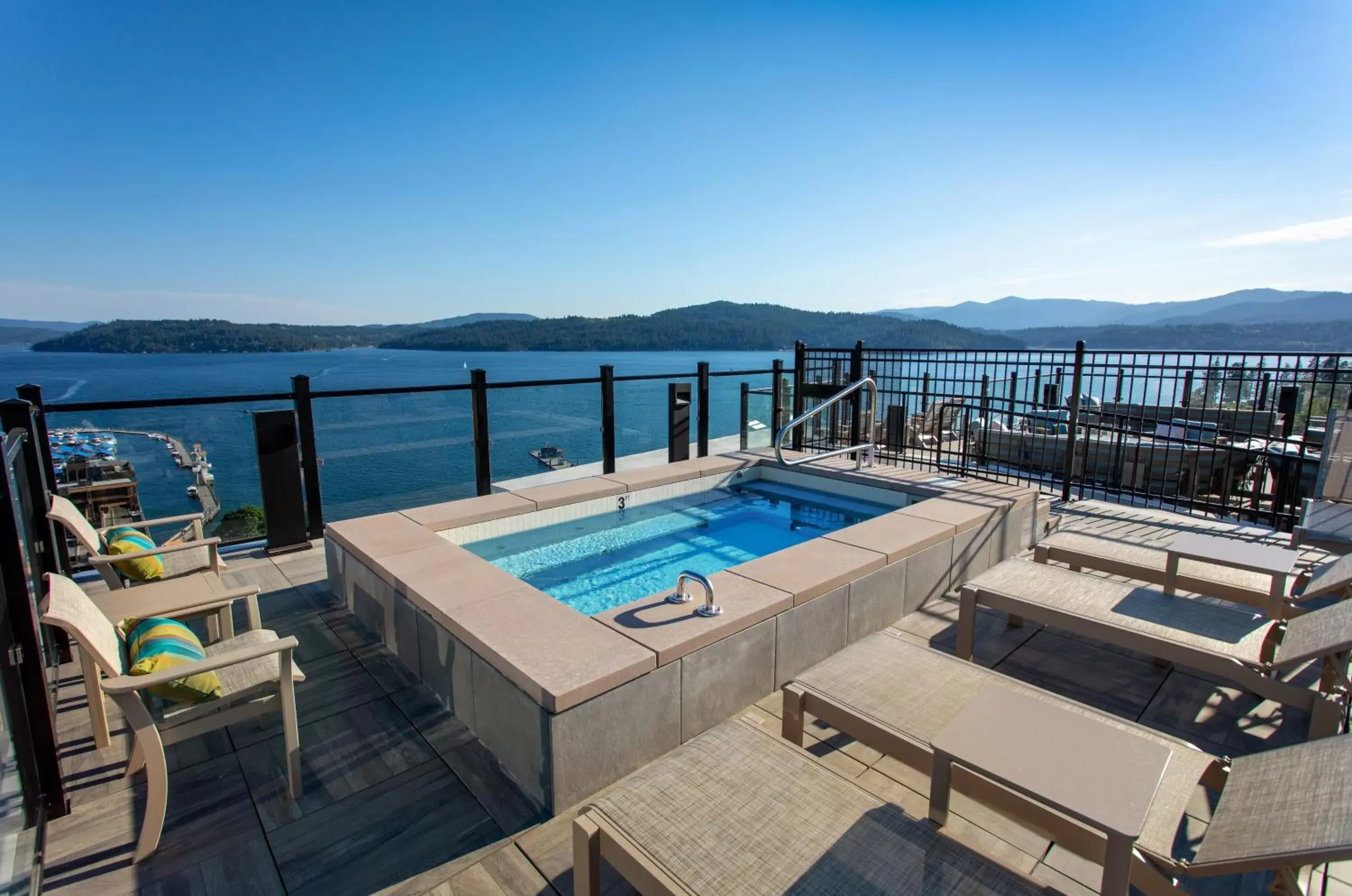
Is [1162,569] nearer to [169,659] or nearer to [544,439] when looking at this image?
[169,659]

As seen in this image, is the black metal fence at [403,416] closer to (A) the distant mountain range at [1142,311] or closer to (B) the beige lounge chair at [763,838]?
(B) the beige lounge chair at [763,838]

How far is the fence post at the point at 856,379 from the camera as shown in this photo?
6.30 meters

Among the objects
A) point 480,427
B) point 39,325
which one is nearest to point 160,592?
point 480,427

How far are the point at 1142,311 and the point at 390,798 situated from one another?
297ft

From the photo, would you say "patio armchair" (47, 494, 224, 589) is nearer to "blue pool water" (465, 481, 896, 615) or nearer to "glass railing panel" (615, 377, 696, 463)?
"blue pool water" (465, 481, 896, 615)

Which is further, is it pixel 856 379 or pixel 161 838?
pixel 856 379

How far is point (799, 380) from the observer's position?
22.5ft

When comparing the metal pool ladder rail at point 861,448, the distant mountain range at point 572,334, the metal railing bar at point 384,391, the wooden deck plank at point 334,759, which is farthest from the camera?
the distant mountain range at point 572,334

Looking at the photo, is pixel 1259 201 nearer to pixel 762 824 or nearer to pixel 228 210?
pixel 762 824

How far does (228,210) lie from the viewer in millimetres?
25141

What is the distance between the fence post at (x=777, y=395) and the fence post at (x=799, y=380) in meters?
0.15

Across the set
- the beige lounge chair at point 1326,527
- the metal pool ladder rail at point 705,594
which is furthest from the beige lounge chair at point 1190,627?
the metal pool ladder rail at point 705,594

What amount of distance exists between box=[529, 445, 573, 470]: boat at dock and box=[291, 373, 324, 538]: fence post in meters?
6.19

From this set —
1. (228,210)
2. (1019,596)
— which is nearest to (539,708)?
(1019,596)
